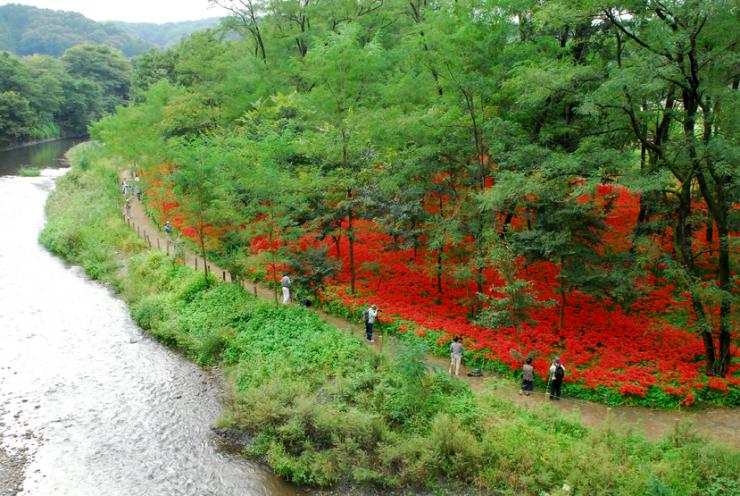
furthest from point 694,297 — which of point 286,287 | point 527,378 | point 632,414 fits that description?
point 286,287

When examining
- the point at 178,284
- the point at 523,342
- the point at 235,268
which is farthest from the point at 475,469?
→ the point at 178,284

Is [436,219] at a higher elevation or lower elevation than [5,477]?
higher

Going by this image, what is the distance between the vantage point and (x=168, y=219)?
33938mm

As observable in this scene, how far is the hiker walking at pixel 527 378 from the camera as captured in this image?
596 inches

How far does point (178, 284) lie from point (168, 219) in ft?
33.0

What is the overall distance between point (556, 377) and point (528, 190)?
5.79 m

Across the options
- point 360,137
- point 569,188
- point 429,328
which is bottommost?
point 429,328

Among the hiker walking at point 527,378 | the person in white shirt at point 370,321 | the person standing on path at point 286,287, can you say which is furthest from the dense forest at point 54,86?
the hiker walking at point 527,378

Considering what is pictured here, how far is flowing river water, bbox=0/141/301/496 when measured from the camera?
45.1 ft

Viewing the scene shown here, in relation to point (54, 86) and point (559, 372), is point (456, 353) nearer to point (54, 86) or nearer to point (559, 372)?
point (559, 372)

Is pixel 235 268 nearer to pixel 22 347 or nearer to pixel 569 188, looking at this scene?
pixel 22 347

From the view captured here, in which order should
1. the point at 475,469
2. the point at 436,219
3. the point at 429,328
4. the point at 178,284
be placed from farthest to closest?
1. the point at 178,284
2. the point at 436,219
3. the point at 429,328
4. the point at 475,469

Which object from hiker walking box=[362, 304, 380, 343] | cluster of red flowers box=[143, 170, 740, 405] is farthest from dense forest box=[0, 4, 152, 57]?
hiker walking box=[362, 304, 380, 343]

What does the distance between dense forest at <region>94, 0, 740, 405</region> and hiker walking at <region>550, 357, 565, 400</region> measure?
0.71 metres
